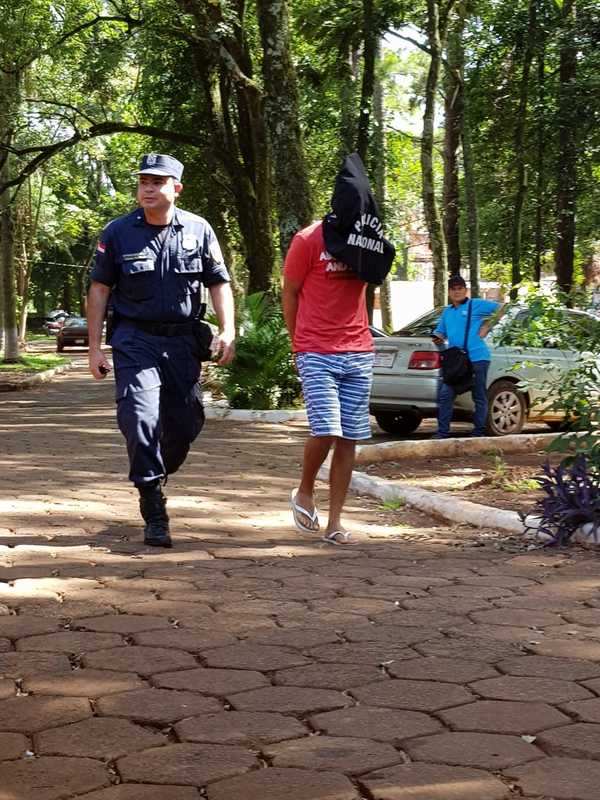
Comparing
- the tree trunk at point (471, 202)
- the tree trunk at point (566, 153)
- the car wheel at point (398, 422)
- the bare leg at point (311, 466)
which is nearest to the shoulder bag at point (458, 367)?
the car wheel at point (398, 422)

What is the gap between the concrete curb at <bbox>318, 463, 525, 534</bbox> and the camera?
25.4 ft

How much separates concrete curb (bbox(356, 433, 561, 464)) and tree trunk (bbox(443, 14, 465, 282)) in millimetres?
14958

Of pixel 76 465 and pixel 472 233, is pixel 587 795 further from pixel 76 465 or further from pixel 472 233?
pixel 472 233

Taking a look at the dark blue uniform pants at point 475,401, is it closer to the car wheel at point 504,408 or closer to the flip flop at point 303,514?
the car wheel at point 504,408

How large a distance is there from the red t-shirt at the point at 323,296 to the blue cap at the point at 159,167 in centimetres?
74

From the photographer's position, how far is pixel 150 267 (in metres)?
6.84

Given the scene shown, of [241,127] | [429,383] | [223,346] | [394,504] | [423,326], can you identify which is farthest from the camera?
[241,127]

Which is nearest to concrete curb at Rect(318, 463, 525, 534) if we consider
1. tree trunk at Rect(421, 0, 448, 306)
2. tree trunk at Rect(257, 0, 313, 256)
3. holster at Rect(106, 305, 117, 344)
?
holster at Rect(106, 305, 117, 344)

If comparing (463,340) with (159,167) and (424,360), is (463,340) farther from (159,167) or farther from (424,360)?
(159,167)

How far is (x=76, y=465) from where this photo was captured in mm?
11531

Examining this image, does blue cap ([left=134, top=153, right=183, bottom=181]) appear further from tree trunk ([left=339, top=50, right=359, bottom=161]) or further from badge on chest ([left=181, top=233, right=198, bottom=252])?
tree trunk ([left=339, top=50, right=359, bottom=161])

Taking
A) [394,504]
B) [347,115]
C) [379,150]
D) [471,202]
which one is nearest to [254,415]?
[394,504]

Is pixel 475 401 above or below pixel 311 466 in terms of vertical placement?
above

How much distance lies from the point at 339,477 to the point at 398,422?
8.68m
